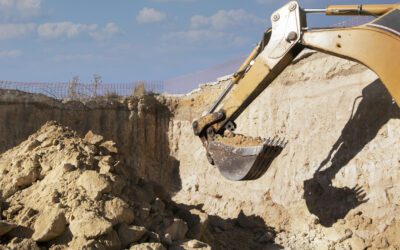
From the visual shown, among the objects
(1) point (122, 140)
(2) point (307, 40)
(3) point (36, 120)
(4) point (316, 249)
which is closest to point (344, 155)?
(4) point (316, 249)

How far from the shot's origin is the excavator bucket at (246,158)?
7188mm

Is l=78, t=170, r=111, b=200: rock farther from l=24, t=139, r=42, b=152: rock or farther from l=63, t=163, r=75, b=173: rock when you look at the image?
l=24, t=139, r=42, b=152: rock

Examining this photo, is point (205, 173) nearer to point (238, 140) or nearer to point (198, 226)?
point (238, 140)

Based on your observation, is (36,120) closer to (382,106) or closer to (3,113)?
(3,113)

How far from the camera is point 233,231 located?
27.9 feet

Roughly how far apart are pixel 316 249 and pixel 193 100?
24.8 ft

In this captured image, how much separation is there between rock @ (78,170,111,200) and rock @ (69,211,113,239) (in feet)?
1.42

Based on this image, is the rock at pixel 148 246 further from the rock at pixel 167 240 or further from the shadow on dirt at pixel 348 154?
the shadow on dirt at pixel 348 154

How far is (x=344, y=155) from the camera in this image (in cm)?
895

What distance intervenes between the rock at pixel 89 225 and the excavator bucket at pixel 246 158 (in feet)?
9.22

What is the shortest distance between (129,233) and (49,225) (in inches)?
38.4

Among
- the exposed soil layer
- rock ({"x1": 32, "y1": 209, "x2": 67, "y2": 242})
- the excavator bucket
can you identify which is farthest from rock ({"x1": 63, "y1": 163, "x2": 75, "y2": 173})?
the exposed soil layer

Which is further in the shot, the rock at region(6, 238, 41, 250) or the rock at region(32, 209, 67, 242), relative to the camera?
the rock at region(32, 209, 67, 242)

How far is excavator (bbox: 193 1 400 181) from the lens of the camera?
6301 millimetres
